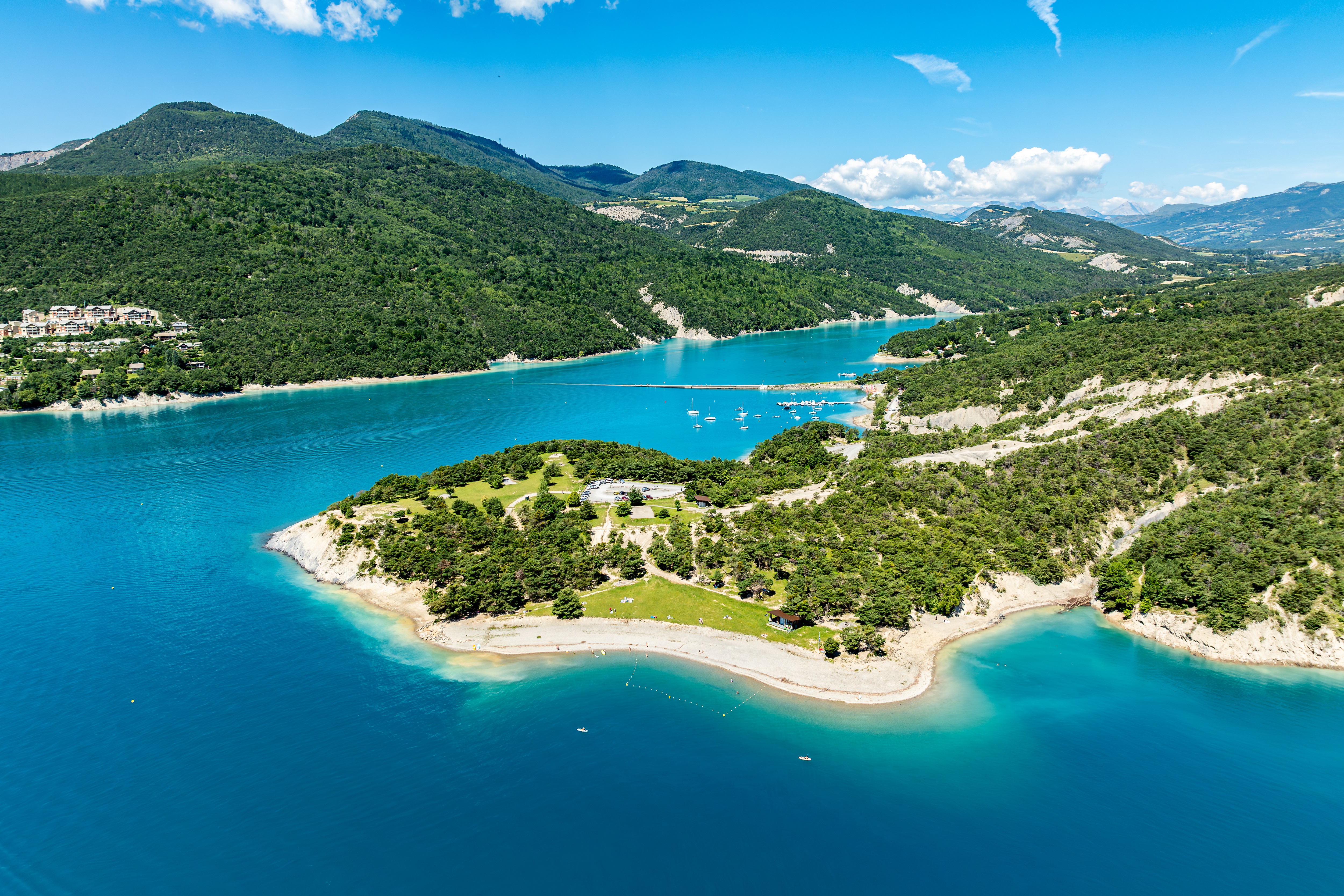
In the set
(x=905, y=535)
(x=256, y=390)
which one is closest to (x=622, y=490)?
(x=905, y=535)

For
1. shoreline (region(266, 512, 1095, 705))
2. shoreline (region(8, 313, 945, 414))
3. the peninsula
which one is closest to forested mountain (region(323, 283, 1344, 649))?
the peninsula

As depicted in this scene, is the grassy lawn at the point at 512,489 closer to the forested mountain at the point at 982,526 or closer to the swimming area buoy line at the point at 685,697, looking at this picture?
the forested mountain at the point at 982,526

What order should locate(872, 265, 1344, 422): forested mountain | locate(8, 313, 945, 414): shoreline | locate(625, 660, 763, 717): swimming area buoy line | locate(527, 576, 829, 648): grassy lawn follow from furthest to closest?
1. locate(8, 313, 945, 414): shoreline
2. locate(872, 265, 1344, 422): forested mountain
3. locate(527, 576, 829, 648): grassy lawn
4. locate(625, 660, 763, 717): swimming area buoy line

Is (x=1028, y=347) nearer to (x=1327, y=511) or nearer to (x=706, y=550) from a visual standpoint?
(x=1327, y=511)

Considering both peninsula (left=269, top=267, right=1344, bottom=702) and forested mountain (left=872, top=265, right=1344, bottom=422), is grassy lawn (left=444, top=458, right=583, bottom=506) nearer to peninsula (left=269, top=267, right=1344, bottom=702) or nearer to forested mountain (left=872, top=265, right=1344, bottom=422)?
peninsula (left=269, top=267, right=1344, bottom=702)

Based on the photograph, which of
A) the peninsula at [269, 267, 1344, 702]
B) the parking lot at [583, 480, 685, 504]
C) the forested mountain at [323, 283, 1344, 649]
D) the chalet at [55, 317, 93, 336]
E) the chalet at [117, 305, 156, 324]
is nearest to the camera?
the peninsula at [269, 267, 1344, 702]

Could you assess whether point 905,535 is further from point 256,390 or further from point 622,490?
point 256,390
